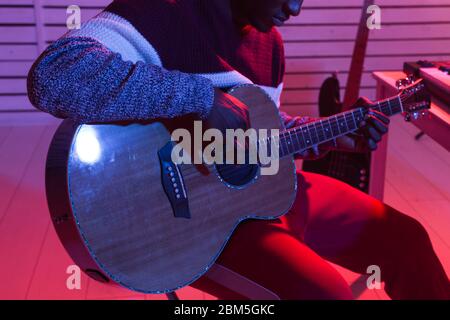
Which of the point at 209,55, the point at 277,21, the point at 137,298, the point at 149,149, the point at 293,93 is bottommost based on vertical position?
the point at 137,298

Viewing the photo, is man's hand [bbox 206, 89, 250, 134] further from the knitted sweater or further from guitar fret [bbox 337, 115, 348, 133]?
guitar fret [bbox 337, 115, 348, 133]

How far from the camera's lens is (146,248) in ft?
4.86

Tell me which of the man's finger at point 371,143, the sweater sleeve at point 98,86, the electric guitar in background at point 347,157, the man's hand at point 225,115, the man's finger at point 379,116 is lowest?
the electric guitar in background at point 347,157

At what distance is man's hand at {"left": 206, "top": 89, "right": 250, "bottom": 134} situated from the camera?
58.7 inches

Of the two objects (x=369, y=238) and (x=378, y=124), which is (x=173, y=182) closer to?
(x=369, y=238)

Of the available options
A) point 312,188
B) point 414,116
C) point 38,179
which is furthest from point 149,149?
point 38,179

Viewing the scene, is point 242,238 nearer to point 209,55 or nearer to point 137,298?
point 209,55

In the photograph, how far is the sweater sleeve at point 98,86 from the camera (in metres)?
1.29

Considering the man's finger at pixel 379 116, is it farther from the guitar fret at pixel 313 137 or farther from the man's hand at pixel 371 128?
the guitar fret at pixel 313 137

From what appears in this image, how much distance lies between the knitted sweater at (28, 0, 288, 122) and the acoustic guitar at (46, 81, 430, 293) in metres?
0.09

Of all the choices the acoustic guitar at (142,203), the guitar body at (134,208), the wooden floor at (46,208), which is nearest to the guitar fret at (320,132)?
the acoustic guitar at (142,203)

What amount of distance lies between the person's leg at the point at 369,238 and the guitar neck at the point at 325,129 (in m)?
0.18

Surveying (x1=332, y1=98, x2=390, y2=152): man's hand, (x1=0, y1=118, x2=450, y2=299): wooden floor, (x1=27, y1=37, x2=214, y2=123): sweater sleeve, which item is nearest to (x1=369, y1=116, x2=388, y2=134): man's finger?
(x1=332, y1=98, x2=390, y2=152): man's hand

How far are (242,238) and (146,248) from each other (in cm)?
29
